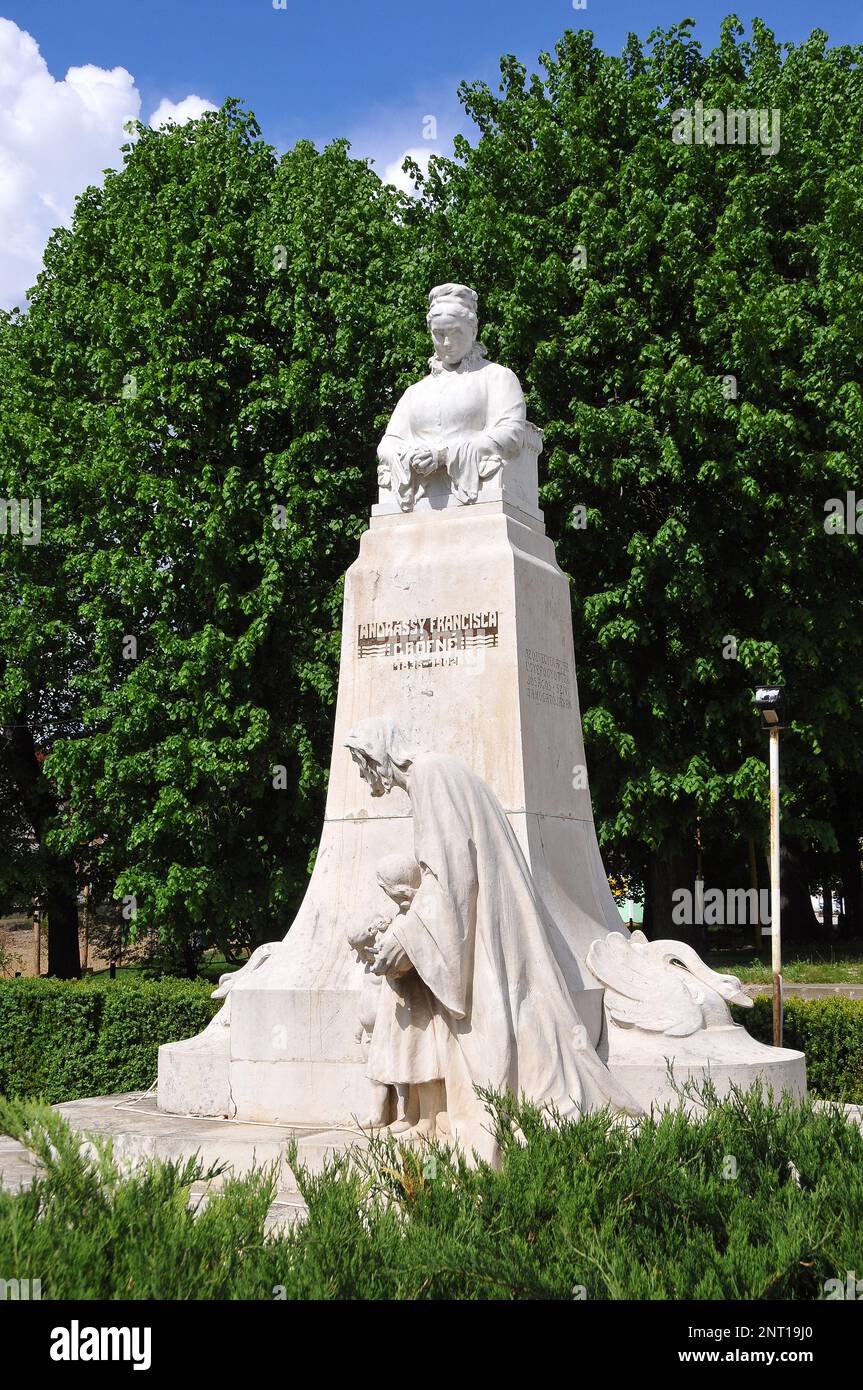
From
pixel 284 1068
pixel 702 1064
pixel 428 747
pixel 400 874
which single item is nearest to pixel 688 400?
pixel 428 747

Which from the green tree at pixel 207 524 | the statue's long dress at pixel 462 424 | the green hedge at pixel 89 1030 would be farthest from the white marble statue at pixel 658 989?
the green tree at pixel 207 524

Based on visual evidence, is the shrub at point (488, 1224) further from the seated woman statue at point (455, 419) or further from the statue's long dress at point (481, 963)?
the seated woman statue at point (455, 419)

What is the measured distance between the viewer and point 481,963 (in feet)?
20.4

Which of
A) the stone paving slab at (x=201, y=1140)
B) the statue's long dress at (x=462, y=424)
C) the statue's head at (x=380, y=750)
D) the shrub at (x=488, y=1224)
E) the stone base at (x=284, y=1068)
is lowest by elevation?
the stone paving slab at (x=201, y=1140)

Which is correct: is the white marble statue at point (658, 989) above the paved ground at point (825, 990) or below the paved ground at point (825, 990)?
above

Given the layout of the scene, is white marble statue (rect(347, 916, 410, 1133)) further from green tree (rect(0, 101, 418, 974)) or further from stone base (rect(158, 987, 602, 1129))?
green tree (rect(0, 101, 418, 974))

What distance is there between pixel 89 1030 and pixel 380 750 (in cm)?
691

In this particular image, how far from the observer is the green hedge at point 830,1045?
34.7ft

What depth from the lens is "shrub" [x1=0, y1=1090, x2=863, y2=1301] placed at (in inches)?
130

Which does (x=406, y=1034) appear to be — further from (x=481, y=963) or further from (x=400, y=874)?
(x=400, y=874)

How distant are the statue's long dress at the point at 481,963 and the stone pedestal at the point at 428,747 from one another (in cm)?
171

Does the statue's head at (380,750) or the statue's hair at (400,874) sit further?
the statue's head at (380,750)

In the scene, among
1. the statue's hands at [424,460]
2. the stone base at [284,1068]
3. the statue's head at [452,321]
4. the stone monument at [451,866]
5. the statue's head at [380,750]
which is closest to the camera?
the stone monument at [451,866]

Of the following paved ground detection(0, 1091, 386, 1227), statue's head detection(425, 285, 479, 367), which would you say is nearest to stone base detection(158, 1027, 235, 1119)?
paved ground detection(0, 1091, 386, 1227)
